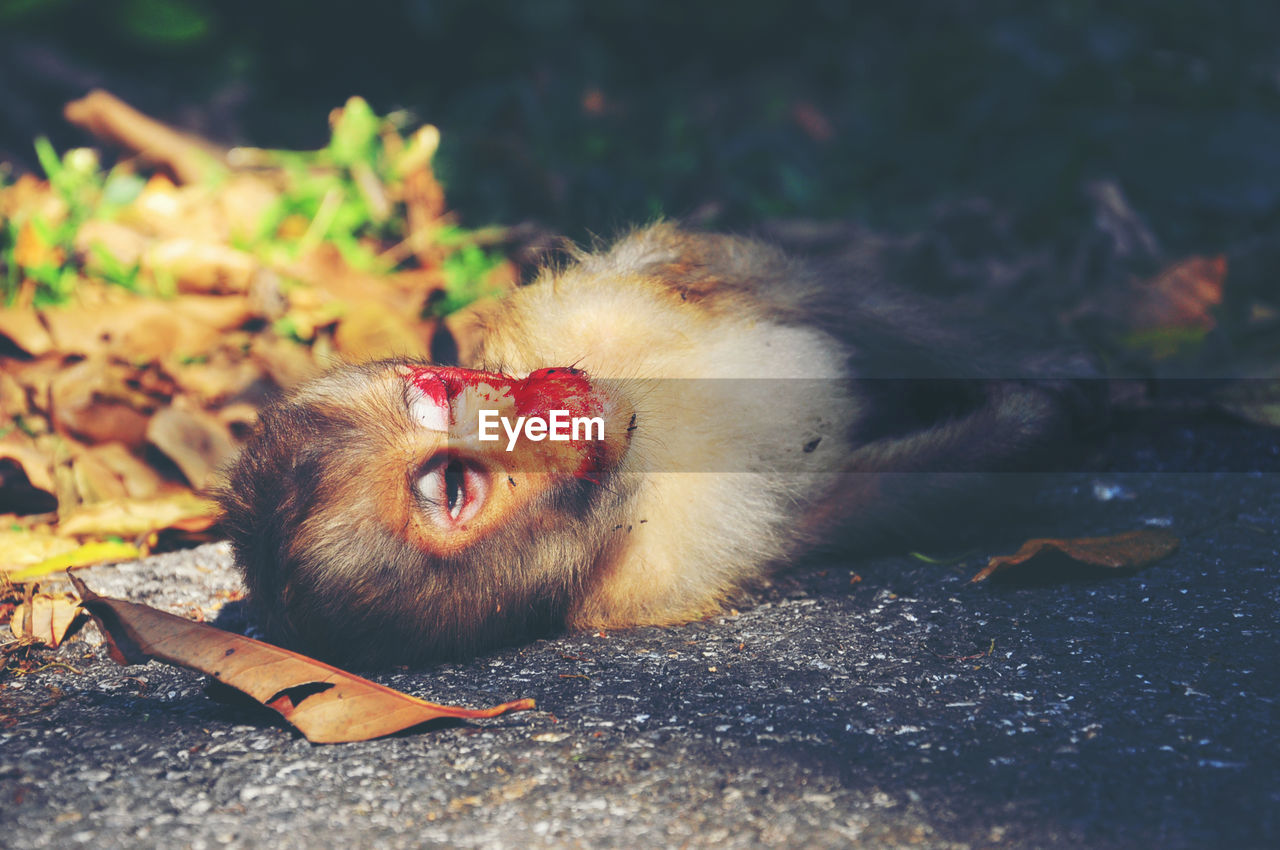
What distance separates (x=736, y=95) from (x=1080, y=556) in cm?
501

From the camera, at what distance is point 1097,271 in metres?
4.43

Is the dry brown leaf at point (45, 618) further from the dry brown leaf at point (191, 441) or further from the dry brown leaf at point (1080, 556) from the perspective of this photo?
the dry brown leaf at point (1080, 556)

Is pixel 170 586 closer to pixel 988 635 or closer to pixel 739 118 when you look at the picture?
pixel 988 635

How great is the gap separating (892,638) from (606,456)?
0.78m

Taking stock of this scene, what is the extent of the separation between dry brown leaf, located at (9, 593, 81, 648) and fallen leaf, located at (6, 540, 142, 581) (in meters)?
0.20

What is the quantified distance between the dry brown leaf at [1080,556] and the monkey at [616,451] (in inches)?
14.4

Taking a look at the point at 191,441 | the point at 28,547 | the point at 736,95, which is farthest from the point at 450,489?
the point at 736,95

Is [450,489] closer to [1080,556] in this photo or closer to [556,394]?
[556,394]

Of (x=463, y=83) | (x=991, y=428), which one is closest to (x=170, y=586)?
(x=991, y=428)

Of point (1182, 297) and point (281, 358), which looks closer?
point (1182, 297)

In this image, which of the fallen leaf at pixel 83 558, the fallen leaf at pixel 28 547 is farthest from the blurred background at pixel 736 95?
the fallen leaf at pixel 28 547

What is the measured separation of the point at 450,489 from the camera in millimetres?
2305

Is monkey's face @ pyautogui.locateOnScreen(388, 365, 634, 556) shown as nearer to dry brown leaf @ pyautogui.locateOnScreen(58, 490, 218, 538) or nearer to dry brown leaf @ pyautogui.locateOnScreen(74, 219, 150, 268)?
dry brown leaf @ pyautogui.locateOnScreen(58, 490, 218, 538)

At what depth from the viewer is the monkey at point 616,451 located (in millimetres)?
2260
